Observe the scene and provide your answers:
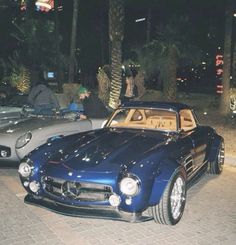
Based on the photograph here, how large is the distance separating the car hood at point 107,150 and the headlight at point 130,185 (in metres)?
0.26

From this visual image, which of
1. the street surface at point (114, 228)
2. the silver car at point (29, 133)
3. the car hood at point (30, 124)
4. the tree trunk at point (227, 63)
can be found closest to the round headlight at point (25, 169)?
the street surface at point (114, 228)

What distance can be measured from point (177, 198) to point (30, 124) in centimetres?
384

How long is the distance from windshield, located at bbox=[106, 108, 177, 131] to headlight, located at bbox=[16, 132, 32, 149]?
159cm

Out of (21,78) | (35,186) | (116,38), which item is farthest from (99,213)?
(21,78)

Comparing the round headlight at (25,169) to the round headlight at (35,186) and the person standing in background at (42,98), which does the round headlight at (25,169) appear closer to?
the round headlight at (35,186)

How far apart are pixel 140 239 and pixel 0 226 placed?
1.70m

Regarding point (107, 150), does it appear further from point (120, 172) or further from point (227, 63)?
point (227, 63)

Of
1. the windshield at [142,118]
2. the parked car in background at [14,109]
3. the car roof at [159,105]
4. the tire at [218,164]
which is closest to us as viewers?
the car roof at [159,105]

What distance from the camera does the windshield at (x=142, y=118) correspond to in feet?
23.1

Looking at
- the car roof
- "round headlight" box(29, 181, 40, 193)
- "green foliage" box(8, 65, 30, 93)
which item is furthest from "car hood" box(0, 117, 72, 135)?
"green foliage" box(8, 65, 30, 93)

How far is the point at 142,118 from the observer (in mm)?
7449

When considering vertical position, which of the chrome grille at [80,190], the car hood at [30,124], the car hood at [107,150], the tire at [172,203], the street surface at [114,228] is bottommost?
the street surface at [114,228]

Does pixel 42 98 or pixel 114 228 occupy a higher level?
pixel 42 98

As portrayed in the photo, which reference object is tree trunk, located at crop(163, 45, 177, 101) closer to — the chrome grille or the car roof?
the car roof
